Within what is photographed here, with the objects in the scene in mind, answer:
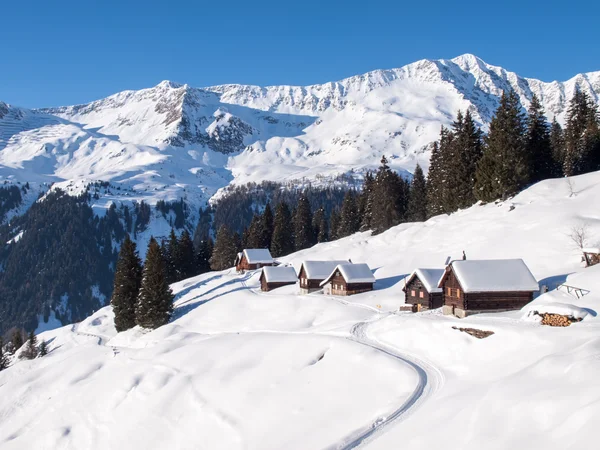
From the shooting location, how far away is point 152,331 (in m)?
59.1

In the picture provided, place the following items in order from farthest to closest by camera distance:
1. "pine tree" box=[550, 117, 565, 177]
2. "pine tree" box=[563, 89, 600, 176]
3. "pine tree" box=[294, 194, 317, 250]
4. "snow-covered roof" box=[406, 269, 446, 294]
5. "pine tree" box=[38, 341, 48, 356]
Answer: "pine tree" box=[294, 194, 317, 250] → "pine tree" box=[550, 117, 565, 177] → "pine tree" box=[563, 89, 600, 176] → "pine tree" box=[38, 341, 48, 356] → "snow-covered roof" box=[406, 269, 446, 294]

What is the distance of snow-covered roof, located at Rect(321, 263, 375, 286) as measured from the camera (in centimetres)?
5981

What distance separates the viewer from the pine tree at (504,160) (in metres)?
67.9

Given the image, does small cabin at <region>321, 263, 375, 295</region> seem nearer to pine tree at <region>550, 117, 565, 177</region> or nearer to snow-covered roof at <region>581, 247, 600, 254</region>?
snow-covered roof at <region>581, 247, 600, 254</region>

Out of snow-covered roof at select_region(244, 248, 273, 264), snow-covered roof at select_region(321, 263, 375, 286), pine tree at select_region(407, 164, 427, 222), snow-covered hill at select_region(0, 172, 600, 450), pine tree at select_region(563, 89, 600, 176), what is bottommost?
snow-covered hill at select_region(0, 172, 600, 450)

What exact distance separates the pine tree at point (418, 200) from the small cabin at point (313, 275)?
3012 cm

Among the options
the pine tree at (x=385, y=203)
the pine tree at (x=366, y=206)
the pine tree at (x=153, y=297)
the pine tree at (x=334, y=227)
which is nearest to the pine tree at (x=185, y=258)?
the pine tree at (x=334, y=227)

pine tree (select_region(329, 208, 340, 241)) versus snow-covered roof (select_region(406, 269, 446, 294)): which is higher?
pine tree (select_region(329, 208, 340, 241))

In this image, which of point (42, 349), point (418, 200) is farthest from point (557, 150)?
point (42, 349)

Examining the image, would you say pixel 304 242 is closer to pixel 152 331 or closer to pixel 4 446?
pixel 152 331

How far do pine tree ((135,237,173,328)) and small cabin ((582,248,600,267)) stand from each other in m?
46.1

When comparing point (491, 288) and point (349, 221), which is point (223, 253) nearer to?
point (349, 221)

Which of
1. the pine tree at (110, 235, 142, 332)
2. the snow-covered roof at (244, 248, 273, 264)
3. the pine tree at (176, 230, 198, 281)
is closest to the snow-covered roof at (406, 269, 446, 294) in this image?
the pine tree at (110, 235, 142, 332)

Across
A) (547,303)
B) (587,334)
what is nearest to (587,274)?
(547,303)
